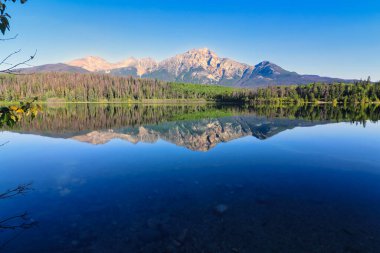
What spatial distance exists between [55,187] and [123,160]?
29.1ft

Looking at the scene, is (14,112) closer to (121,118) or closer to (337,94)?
(121,118)

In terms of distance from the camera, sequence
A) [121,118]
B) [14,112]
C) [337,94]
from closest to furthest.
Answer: [14,112], [121,118], [337,94]

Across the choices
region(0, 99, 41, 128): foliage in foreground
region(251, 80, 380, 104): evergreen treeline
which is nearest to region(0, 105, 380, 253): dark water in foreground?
region(0, 99, 41, 128): foliage in foreground

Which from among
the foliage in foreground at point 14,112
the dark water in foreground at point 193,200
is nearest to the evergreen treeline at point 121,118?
the dark water in foreground at point 193,200

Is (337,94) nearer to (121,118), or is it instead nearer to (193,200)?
(121,118)

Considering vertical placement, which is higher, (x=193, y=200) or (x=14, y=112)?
(x=14, y=112)

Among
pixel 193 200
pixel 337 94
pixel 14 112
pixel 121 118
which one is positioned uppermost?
pixel 14 112

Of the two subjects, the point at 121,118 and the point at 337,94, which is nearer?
the point at 121,118

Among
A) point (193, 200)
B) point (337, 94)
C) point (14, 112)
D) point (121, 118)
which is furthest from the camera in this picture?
point (337, 94)

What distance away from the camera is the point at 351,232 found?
11922 mm

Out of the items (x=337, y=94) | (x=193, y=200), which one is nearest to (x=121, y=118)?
(x=193, y=200)

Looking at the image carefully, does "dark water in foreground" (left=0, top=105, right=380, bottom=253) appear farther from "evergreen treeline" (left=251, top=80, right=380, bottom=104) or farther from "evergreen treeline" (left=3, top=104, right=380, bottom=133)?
"evergreen treeline" (left=251, top=80, right=380, bottom=104)

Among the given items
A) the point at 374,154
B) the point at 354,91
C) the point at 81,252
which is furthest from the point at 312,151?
the point at 354,91

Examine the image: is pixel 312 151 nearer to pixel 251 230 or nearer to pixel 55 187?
pixel 251 230
